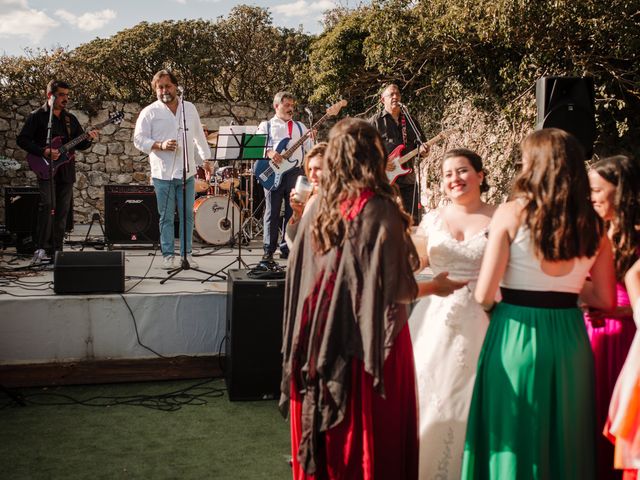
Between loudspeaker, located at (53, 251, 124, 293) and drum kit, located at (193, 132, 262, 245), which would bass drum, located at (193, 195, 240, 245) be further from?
loudspeaker, located at (53, 251, 124, 293)

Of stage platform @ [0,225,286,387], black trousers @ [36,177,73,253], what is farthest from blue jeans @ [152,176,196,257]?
black trousers @ [36,177,73,253]

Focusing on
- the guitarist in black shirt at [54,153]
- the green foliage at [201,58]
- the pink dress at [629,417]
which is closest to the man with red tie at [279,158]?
the guitarist in black shirt at [54,153]

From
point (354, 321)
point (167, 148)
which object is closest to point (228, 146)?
point (167, 148)

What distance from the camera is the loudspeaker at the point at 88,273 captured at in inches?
185

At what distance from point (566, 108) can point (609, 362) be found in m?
2.91

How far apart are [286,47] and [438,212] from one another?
12918 mm

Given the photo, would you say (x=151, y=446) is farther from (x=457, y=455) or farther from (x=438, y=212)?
(x=438, y=212)

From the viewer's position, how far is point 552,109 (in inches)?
201

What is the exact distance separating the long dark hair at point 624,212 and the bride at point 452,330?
1.97ft

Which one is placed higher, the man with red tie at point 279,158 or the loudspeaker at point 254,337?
the man with red tie at point 279,158

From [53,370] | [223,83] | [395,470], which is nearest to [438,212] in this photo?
[395,470]

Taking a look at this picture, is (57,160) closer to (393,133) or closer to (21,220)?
(21,220)

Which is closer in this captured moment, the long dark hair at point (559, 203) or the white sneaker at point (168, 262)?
the long dark hair at point (559, 203)

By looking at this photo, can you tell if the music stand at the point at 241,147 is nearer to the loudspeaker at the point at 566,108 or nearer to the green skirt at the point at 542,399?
the loudspeaker at the point at 566,108
